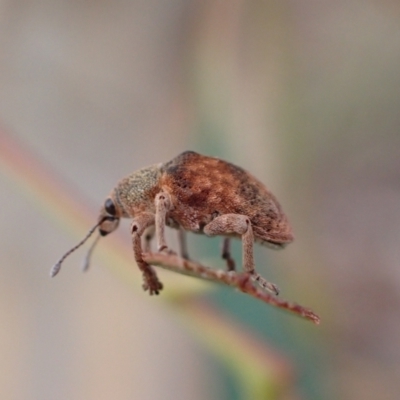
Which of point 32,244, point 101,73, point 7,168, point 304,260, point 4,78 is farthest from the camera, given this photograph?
point 101,73

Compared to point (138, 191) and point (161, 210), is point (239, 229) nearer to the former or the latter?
point (161, 210)

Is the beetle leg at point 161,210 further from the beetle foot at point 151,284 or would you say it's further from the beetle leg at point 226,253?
the beetle leg at point 226,253

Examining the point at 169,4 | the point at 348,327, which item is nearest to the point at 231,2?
the point at 169,4

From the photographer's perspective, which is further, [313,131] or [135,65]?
[135,65]

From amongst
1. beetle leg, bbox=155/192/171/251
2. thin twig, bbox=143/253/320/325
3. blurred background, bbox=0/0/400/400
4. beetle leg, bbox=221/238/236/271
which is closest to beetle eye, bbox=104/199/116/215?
beetle leg, bbox=155/192/171/251

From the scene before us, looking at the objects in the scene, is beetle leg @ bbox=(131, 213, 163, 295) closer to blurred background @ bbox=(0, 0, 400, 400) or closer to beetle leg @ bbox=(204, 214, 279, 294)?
beetle leg @ bbox=(204, 214, 279, 294)

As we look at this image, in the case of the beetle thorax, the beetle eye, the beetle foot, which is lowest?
the beetle foot

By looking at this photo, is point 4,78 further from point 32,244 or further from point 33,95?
point 32,244

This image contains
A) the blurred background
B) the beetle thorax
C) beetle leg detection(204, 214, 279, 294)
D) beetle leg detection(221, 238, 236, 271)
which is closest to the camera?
beetle leg detection(204, 214, 279, 294)
